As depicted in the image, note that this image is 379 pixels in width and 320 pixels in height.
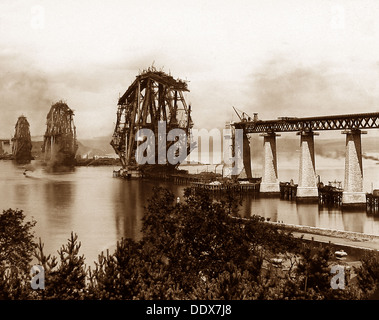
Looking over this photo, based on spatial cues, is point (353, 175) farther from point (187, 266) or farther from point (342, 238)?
point (187, 266)

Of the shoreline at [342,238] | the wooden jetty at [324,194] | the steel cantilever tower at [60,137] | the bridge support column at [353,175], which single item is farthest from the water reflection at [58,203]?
the wooden jetty at [324,194]

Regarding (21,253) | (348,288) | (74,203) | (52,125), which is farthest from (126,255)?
(74,203)

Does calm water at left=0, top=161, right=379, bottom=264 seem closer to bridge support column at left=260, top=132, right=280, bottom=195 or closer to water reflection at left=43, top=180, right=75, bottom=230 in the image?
water reflection at left=43, top=180, right=75, bottom=230

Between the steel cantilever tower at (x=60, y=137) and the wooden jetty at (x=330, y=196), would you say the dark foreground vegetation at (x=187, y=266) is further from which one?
the wooden jetty at (x=330, y=196)

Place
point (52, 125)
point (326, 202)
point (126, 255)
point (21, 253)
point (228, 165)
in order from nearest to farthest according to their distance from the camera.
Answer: point (126, 255) → point (21, 253) → point (52, 125) → point (326, 202) → point (228, 165)

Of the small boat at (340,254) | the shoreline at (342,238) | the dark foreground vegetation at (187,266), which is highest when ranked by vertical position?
the dark foreground vegetation at (187,266)

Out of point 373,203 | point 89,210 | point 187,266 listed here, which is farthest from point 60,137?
point 373,203

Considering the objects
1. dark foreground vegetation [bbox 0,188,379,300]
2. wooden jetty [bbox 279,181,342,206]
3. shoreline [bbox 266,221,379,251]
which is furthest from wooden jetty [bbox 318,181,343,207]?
dark foreground vegetation [bbox 0,188,379,300]

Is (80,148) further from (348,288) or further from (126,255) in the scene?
(348,288)
